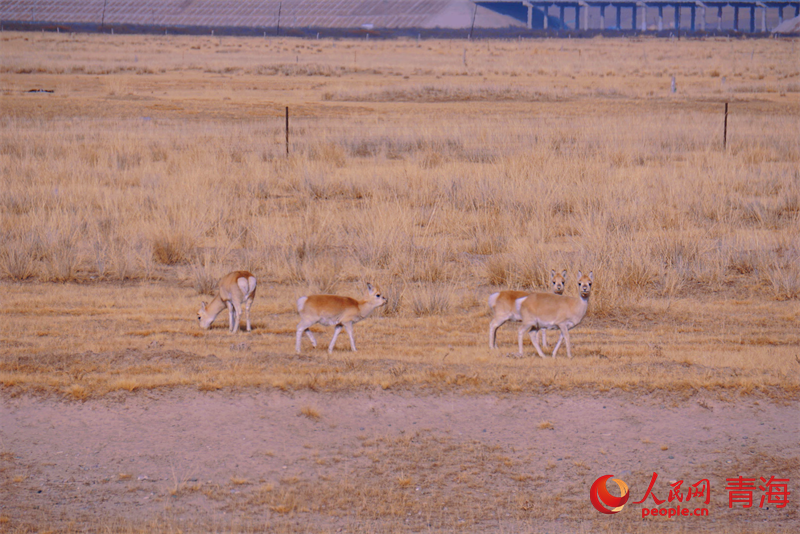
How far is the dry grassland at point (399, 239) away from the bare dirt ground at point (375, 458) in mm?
370

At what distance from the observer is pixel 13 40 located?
91.9 m

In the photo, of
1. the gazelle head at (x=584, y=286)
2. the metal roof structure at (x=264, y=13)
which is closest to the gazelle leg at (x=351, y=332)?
the gazelle head at (x=584, y=286)

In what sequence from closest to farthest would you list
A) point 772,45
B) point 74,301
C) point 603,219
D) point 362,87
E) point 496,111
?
point 74,301, point 603,219, point 496,111, point 362,87, point 772,45

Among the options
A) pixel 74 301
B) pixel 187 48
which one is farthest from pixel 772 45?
pixel 74 301

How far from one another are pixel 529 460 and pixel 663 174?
1528cm

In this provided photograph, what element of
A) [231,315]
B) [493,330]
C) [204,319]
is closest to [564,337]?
[493,330]

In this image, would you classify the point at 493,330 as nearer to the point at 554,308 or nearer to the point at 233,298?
the point at 554,308

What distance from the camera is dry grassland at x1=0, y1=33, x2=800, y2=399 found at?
8891 mm

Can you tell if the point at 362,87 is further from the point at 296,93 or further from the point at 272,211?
the point at 272,211

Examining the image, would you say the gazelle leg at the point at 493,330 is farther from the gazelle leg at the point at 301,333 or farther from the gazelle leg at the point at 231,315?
the gazelle leg at the point at 231,315

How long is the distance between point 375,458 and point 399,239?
7379 millimetres
